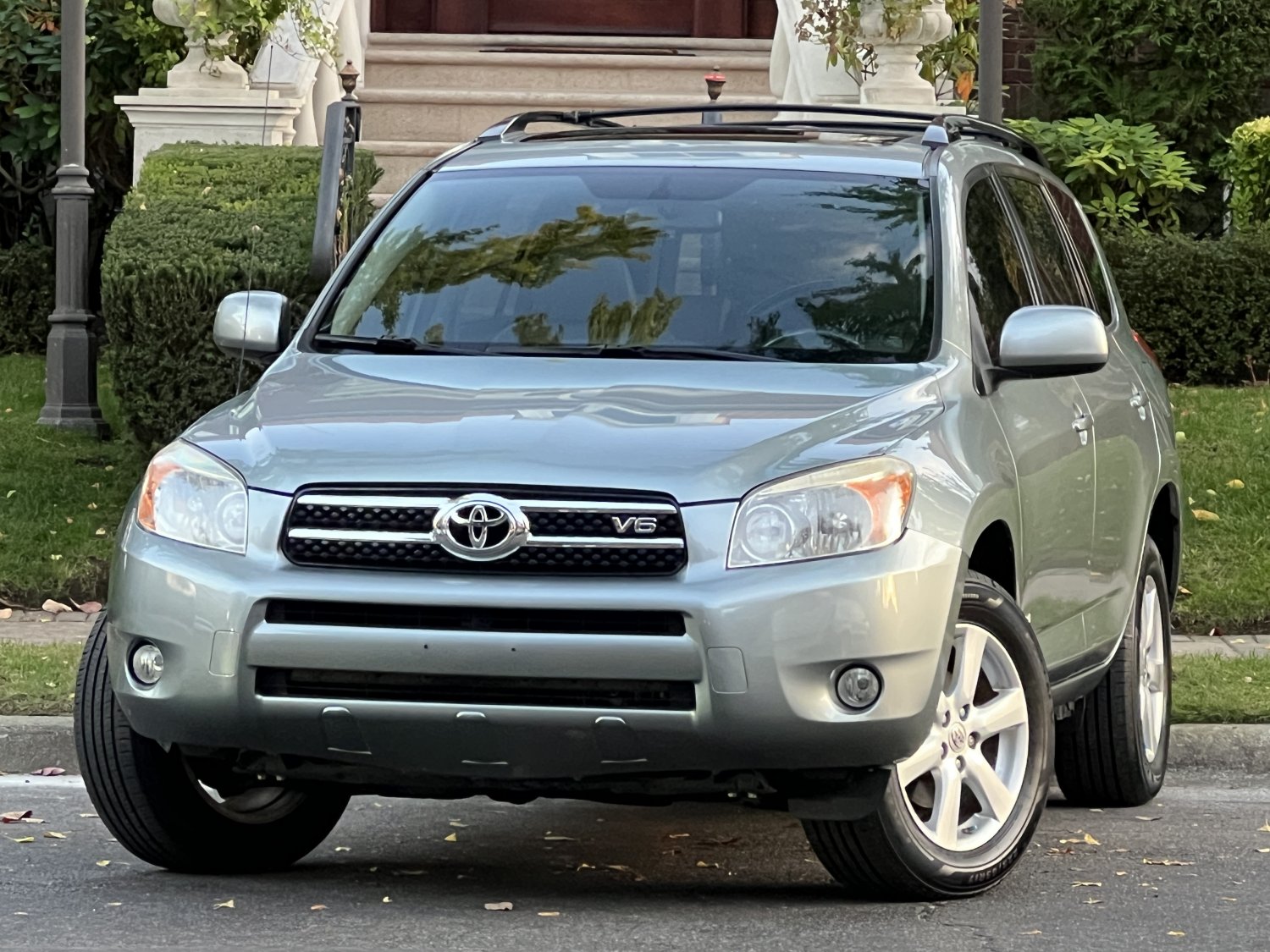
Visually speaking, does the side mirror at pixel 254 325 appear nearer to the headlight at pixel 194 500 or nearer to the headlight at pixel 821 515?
the headlight at pixel 194 500

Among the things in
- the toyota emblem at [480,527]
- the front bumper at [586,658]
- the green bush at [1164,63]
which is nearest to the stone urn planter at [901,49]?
the green bush at [1164,63]

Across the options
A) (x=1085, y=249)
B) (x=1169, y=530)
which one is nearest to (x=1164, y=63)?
(x=1085, y=249)

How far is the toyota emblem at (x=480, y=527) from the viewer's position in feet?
16.2

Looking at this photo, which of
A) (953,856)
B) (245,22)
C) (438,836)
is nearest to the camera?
(953,856)

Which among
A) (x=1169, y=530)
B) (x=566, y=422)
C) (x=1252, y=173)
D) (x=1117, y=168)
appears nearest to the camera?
(x=566, y=422)

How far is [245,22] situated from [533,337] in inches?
301

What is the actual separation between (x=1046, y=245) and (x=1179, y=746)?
5.42 feet

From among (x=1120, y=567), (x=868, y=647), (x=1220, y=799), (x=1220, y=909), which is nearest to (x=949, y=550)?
(x=868, y=647)

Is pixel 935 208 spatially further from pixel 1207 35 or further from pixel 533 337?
pixel 1207 35

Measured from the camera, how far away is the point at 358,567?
5008mm

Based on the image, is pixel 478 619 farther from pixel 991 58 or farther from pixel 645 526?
pixel 991 58

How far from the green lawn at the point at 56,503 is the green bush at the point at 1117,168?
5645 millimetres

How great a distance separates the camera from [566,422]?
5180mm

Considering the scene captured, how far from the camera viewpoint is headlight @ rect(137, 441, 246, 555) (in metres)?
5.14
